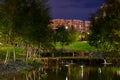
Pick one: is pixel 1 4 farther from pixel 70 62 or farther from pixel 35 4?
pixel 70 62

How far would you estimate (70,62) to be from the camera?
108938 mm

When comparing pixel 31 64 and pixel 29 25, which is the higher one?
pixel 29 25

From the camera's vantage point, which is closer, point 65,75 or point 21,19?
point 65,75

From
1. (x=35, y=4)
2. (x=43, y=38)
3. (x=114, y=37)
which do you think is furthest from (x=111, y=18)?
(x=43, y=38)

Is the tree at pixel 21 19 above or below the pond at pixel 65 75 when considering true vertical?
above

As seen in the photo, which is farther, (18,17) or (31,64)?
(31,64)

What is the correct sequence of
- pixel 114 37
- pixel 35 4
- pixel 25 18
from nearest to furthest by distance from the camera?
1. pixel 114 37
2. pixel 25 18
3. pixel 35 4

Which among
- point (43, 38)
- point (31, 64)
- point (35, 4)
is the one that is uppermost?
point (35, 4)

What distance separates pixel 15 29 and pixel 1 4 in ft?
14.8

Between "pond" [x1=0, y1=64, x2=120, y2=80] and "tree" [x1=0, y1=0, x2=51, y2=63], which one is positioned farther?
"tree" [x1=0, y1=0, x2=51, y2=63]

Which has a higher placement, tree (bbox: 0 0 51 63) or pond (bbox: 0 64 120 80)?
tree (bbox: 0 0 51 63)

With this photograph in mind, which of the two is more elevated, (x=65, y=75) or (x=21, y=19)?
(x=21, y=19)

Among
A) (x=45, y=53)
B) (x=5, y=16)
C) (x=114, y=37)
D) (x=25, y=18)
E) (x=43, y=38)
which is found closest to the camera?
(x=114, y=37)

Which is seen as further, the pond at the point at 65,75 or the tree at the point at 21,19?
the tree at the point at 21,19
